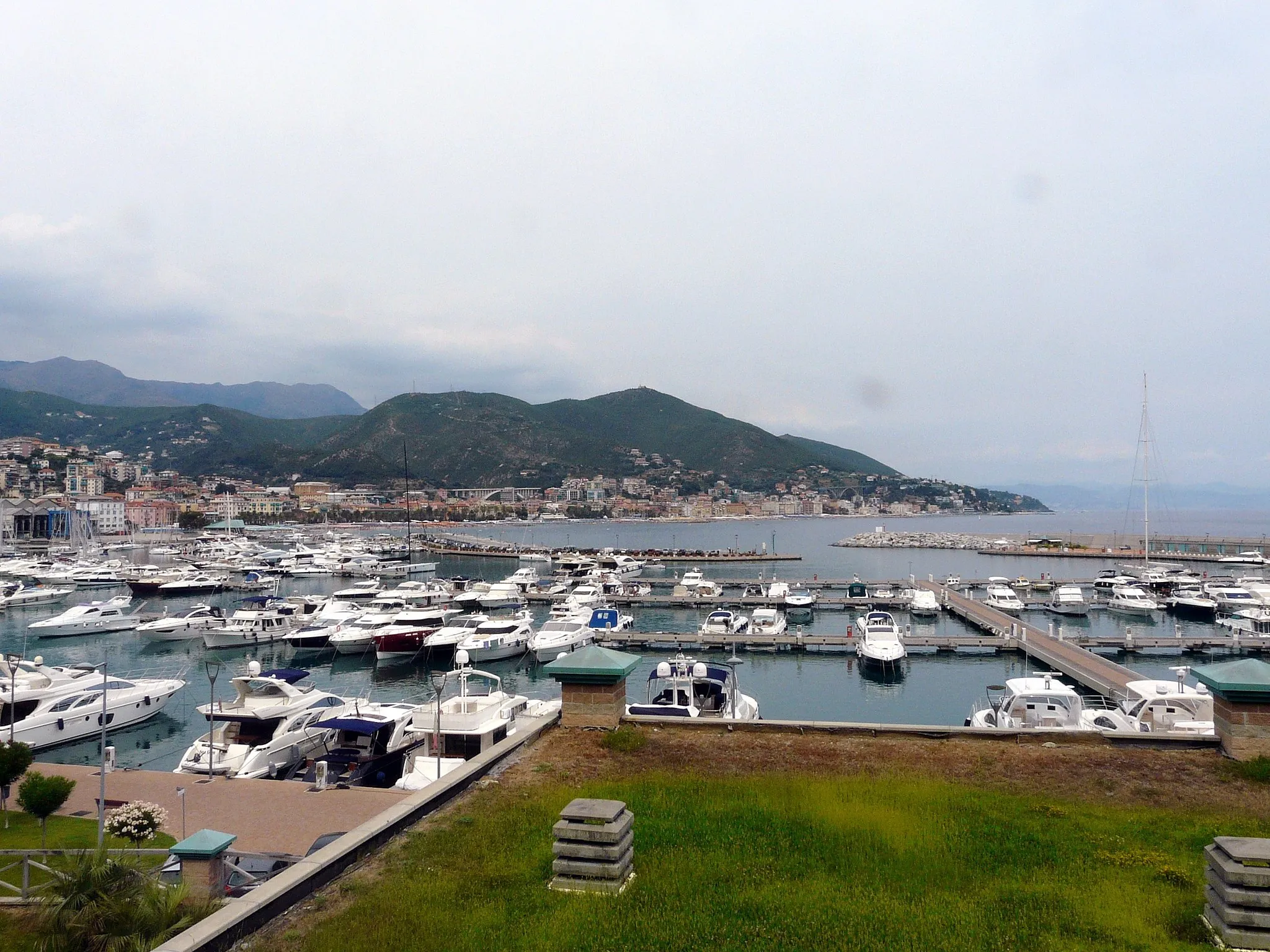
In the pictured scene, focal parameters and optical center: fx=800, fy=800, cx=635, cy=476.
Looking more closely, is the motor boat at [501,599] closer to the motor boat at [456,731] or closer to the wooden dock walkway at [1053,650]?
the wooden dock walkway at [1053,650]

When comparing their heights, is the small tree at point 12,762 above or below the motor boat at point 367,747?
above

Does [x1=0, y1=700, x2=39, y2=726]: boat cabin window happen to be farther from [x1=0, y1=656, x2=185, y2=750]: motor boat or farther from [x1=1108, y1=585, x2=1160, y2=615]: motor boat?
[x1=1108, y1=585, x2=1160, y2=615]: motor boat

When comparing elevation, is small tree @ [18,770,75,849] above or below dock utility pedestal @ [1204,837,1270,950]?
below

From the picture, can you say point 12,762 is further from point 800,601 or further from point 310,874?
point 800,601

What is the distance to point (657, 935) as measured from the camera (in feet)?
17.5

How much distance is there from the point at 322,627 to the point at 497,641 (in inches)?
382

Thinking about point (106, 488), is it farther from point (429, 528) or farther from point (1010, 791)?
point (1010, 791)

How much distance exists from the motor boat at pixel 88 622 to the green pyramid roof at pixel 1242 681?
48383 millimetres

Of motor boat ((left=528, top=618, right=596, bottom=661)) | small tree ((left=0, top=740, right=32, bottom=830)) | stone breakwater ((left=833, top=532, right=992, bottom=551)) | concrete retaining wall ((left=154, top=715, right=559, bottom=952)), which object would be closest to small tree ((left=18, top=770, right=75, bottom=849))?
small tree ((left=0, top=740, right=32, bottom=830))

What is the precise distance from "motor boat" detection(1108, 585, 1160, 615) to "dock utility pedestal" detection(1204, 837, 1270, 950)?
158 ft

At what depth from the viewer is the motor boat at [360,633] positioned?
120 feet

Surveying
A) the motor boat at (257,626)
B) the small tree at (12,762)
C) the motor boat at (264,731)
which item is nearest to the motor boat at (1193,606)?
the motor boat at (264,731)

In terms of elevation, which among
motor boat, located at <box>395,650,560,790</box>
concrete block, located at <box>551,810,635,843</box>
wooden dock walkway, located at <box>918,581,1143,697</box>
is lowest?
wooden dock walkway, located at <box>918,581,1143,697</box>

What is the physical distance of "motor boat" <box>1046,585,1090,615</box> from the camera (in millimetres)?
45875
